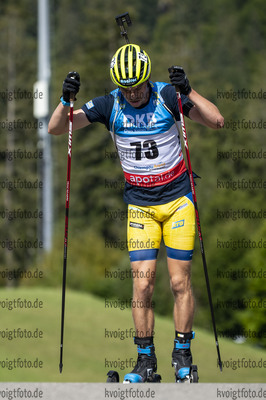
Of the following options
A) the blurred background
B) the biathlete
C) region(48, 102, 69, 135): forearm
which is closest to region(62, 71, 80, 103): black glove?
the biathlete

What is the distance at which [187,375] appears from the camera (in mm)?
6340

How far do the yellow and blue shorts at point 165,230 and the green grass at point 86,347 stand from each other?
8.10 metres

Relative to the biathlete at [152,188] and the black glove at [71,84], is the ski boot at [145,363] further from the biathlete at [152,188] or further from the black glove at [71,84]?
the black glove at [71,84]

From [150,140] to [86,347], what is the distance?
12390mm

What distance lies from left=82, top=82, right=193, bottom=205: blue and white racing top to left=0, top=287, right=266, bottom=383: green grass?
8314 mm

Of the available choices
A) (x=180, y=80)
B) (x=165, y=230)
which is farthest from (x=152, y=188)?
(x=180, y=80)

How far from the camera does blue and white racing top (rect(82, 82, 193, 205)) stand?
6523mm

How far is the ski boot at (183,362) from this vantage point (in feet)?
20.8

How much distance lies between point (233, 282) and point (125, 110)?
3481 cm

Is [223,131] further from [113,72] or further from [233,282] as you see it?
[113,72]

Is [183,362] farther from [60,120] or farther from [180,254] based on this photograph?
[60,120]

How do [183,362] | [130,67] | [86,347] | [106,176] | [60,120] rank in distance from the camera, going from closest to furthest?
[130,67] → [183,362] → [60,120] → [86,347] → [106,176]

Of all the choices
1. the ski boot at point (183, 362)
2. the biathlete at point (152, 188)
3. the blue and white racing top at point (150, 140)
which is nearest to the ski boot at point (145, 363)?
the biathlete at point (152, 188)

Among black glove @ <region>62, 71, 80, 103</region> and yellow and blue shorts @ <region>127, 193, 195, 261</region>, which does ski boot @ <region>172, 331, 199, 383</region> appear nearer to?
yellow and blue shorts @ <region>127, 193, 195, 261</region>
